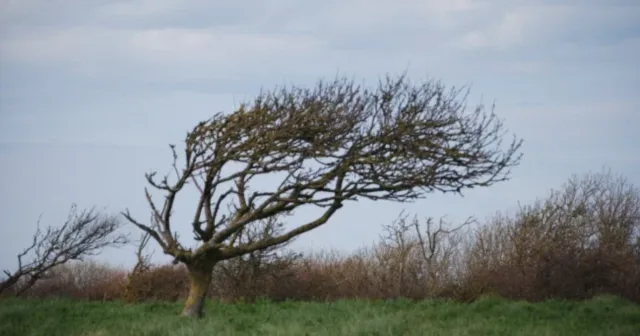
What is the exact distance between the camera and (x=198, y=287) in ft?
62.2

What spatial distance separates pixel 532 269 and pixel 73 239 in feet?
62.6

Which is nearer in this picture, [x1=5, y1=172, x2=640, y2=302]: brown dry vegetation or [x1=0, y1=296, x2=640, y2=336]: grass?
[x1=0, y1=296, x2=640, y2=336]: grass

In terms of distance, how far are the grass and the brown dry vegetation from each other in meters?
4.11

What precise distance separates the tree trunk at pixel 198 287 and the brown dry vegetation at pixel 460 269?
7.83m

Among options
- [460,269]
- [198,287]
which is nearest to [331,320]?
[198,287]

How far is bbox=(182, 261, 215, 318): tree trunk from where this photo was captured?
18609 mm

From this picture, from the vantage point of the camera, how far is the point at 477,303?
18.8 metres

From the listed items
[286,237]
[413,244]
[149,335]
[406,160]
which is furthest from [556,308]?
[413,244]

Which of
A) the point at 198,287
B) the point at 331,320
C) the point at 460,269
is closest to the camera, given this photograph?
the point at 331,320

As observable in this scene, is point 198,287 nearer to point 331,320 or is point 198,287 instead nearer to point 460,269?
point 331,320

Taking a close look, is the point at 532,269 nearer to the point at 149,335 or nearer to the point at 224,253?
the point at 224,253

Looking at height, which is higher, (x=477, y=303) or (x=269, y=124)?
(x=269, y=124)

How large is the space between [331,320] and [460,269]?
23.1m

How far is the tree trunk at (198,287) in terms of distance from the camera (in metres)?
18.6
